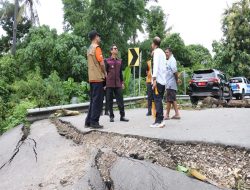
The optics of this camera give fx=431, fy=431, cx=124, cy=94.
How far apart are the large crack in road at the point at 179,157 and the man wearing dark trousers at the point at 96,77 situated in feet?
5.15

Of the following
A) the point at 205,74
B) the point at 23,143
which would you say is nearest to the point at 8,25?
the point at 205,74

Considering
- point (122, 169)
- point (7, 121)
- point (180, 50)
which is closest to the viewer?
point (122, 169)

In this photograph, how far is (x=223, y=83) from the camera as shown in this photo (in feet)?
68.4

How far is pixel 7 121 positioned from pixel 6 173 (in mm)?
4851

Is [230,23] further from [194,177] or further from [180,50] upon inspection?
[194,177]

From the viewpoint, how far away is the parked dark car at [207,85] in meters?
20.0

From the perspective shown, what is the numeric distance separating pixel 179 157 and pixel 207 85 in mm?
14745

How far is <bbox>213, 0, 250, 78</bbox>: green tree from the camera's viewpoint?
3938 centimetres

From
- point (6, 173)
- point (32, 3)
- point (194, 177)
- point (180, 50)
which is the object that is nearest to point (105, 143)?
point (6, 173)

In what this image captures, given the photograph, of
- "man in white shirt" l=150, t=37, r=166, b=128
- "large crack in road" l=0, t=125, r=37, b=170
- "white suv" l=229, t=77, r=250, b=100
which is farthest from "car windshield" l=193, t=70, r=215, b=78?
"man in white shirt" l=150, t=37, r=166, b=128

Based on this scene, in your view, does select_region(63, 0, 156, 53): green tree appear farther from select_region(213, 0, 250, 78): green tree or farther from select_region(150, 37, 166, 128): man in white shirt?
select_region(150, 37, 166, 128): man in white shirt

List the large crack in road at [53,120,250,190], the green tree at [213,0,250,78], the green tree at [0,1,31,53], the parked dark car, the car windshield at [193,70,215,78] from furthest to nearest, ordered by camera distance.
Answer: the green tree at [0,1,31,53], the green tree at [213,0,250,78], the car windshield at [193,70,215,78], the parked dark car, the large crack in road at [53,120,250,190]

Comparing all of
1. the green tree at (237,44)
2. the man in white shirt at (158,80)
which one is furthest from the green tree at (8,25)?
the man in white shirt at (158,80)

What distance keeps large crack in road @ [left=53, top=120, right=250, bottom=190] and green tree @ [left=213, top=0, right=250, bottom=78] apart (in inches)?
1331
